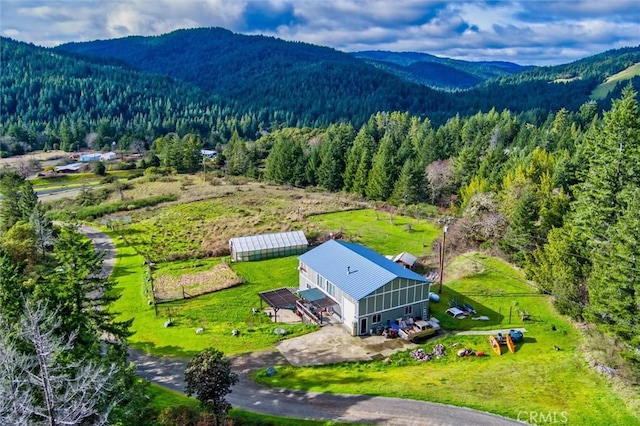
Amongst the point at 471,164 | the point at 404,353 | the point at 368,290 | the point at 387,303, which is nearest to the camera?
the point at 404,353

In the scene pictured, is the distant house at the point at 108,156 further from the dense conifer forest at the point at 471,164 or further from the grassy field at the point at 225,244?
the grassy field at the point at 225,244

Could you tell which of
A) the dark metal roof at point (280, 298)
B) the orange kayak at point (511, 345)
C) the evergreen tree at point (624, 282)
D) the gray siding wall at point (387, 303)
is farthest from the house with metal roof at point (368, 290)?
the evergreen tree at point (624, 282)

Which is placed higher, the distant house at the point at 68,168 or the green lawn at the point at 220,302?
the distant house at the point at 68,168

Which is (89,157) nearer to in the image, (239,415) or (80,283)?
(80,283)

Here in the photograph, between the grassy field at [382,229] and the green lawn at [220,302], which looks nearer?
the green lawn at [220,302]

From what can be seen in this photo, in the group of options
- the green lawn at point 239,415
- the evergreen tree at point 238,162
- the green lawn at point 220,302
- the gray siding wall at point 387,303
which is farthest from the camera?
the evergreen tree at point 238,162

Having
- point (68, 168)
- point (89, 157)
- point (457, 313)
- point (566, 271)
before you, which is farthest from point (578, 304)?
point (89, 157)

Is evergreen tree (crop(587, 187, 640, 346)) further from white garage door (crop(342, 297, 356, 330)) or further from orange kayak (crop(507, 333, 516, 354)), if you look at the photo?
white garage door (crop(342, 297, 356, 330))
